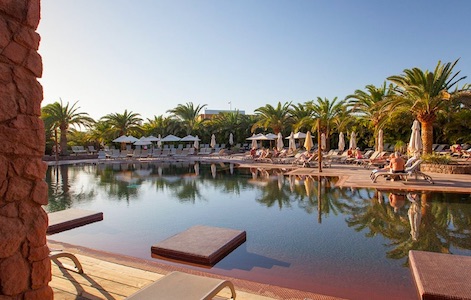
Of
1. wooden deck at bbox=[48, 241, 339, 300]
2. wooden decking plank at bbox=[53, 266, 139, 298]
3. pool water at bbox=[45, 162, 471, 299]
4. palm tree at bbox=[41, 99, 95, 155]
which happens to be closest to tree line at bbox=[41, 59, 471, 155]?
palm tree at bbox=[41, 99, 95, 155]

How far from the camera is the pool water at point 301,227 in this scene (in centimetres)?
455

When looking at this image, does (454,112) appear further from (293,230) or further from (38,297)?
(38,297)

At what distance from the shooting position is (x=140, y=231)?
6.85m

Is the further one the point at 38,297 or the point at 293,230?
the point at 293,230

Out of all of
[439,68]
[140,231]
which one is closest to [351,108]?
[439,68]

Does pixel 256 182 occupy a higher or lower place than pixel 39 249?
lower

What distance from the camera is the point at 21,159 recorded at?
2.32m

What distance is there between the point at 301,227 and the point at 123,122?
3073cm

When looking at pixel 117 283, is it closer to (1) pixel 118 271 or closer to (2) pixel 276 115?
(1) pixel 118 271

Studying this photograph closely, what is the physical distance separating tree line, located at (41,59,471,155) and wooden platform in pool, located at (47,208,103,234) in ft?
34.2

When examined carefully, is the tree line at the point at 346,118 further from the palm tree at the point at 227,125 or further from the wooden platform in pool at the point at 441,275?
the wooden platform in pool at the point at 441,275

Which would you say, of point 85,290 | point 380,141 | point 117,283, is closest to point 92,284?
point 85,290

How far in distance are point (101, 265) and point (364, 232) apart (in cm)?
500

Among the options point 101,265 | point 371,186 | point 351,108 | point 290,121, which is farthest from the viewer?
point 290,121
